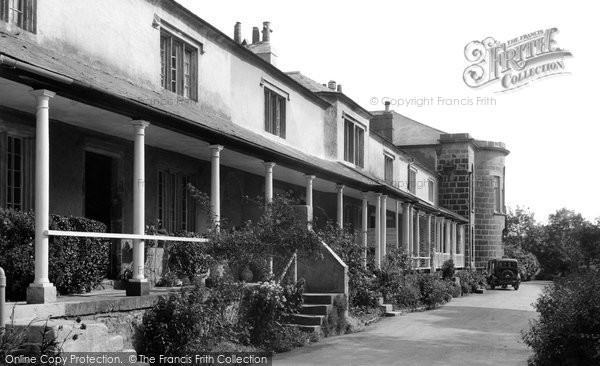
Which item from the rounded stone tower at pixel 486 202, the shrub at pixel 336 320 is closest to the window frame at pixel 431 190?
the rounded stone tower at pixel 486 202

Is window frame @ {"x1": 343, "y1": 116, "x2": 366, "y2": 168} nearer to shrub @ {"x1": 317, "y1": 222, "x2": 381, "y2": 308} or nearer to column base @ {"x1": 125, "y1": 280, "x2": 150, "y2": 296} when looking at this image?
shrub @ {"x1": 317, "y1": 222, "x2": 381, "y2": 308}

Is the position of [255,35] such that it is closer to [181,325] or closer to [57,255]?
[57,255]

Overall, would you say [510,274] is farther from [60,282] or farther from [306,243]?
[60,282]

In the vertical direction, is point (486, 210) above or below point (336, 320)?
above

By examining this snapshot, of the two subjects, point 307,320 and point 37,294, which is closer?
point 37,294

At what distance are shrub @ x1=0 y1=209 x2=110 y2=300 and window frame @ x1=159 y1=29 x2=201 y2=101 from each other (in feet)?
17.8

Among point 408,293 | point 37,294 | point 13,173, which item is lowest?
point 408,293

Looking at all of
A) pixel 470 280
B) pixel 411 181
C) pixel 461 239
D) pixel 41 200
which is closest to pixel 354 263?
pixel 41 200

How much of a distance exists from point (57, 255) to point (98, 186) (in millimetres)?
4153

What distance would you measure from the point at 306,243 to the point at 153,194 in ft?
13.1

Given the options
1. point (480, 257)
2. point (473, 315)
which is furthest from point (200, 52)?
point (480, 257)

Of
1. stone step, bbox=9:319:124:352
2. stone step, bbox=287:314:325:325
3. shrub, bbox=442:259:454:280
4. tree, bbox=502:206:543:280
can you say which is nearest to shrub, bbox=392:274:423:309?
stone step, bbox=287:314:325:325

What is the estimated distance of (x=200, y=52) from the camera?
1731cm

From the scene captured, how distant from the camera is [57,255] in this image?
1017 cm
